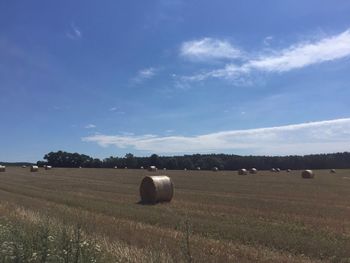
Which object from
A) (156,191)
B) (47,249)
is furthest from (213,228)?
(156,191)

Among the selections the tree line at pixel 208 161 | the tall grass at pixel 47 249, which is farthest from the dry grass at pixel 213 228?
the tree line at pixel 208 161

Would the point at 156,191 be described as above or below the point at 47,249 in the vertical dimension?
above

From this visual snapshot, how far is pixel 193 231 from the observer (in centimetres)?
1403

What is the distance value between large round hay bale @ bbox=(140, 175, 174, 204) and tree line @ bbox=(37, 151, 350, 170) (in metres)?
81.4

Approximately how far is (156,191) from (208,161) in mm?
90514

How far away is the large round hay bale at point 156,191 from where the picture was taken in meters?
23.6

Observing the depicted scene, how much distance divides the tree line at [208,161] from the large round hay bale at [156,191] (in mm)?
81425

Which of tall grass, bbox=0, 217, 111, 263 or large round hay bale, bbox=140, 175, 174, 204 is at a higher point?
large round hay bale, bbox=140, 175, 174, 204

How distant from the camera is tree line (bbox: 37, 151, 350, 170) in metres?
110

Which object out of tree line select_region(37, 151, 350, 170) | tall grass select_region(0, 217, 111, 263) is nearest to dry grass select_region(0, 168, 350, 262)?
tall grass select_region(0, 217, 111, 263)

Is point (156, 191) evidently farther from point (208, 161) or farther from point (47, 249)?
point (208, 161)

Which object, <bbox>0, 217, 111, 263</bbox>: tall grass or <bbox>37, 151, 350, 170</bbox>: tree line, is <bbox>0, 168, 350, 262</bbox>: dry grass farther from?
<bbox>37, 151, 350, 170</bbox>: tree line

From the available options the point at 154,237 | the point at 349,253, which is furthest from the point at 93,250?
the point at 349,253

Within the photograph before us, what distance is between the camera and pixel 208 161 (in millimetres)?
→ 113688
